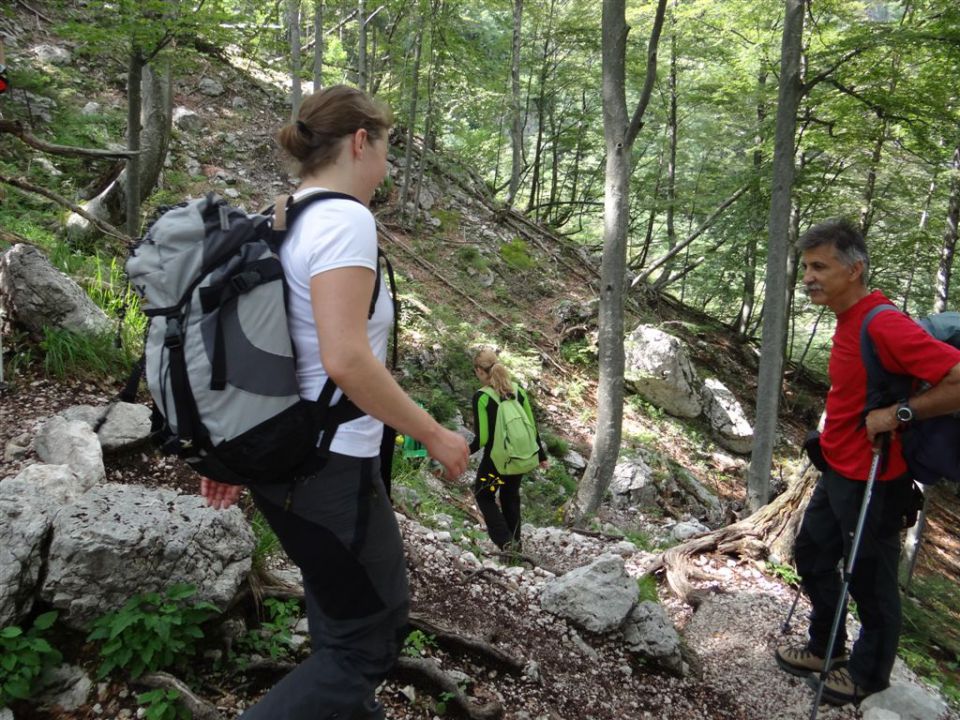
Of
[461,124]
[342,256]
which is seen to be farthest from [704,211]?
[342,256]

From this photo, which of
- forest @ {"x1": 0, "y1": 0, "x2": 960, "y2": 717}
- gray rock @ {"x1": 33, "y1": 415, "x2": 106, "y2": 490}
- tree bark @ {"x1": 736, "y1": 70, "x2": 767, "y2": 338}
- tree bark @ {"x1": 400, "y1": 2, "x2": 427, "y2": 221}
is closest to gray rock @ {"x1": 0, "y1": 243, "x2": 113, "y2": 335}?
forest @ {"x1": 0, "y1": 0, "x2": 960, "y2": 717}

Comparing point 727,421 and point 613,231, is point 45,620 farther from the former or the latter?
point 727,421

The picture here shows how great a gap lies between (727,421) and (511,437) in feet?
28.2

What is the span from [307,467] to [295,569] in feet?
6.10

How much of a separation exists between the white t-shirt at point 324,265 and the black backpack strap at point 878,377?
228 cm

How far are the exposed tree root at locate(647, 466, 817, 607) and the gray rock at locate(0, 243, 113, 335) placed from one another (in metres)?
4.69

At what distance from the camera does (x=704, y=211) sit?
50.2 ft

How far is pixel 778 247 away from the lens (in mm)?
8008

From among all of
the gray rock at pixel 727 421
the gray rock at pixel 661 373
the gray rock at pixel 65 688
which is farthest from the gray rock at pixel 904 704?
the gray rock at pixel 727 421

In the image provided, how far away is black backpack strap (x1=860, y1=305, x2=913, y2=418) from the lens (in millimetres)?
2766

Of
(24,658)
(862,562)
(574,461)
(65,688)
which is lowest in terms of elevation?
(574,461)

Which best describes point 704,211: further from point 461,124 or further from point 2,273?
point 2,273

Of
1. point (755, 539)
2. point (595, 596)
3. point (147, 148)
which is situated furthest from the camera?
point (147, 148)

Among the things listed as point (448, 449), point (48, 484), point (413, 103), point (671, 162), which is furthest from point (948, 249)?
point (48, 484)
